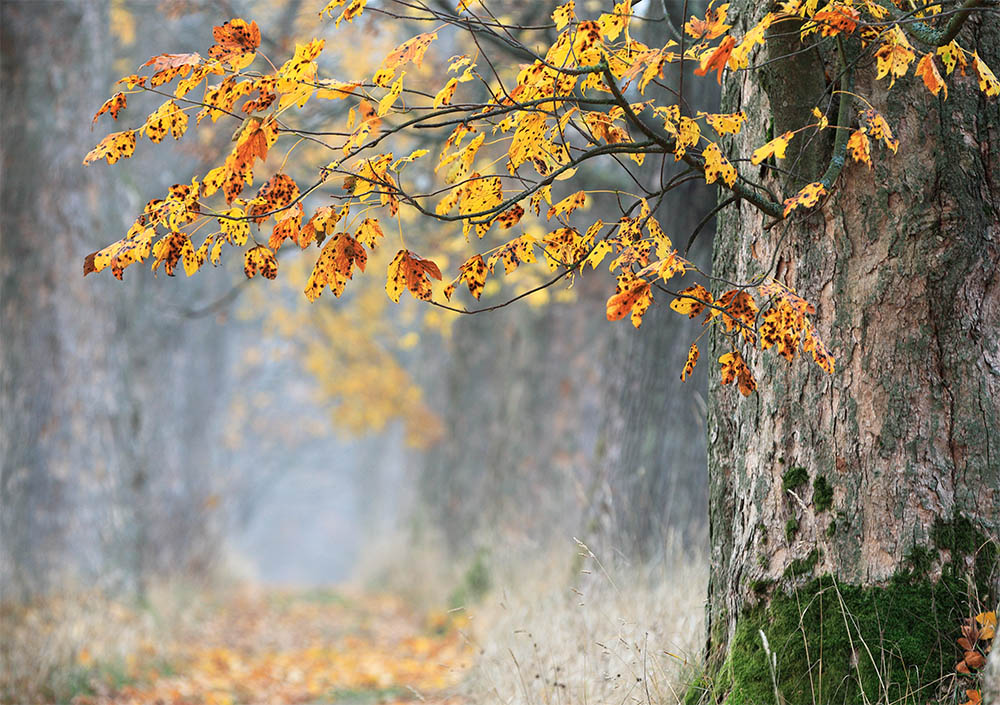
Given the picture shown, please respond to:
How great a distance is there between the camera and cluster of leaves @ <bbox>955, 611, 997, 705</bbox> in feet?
7.54

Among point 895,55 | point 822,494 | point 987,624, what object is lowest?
point 987,624

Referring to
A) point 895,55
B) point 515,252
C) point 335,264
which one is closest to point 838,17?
point 895,55

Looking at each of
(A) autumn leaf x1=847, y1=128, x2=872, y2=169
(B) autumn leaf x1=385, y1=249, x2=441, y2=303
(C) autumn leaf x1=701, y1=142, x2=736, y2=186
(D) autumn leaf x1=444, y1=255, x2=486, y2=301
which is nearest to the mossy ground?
(A) autumn leaf x1=847, y1=128, x2=872, y2=169

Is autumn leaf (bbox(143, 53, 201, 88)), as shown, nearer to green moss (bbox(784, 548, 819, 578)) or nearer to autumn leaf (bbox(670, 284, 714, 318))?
autumn leaf (bbox(670, 284, 714, 318))

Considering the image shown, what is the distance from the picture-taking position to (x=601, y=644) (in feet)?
8.73

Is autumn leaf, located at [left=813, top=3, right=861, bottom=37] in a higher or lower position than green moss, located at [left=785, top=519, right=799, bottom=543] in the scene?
higher

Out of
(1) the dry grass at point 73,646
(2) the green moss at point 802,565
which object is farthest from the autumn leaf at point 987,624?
(1) the dry grass at point 73,646

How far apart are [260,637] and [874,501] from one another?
281 inches

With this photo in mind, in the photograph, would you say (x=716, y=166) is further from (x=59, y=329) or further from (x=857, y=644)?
(x=59, y=329)

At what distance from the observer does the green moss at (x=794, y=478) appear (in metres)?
2.57

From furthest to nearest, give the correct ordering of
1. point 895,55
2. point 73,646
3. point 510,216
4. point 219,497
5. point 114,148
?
point 219,497 → point 73,646 → point 510,216 → point 114,148 → point 895,55

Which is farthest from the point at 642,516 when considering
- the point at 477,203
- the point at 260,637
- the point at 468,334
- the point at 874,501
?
the point at 468,334

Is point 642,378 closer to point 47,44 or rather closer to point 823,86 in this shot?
point 823,86

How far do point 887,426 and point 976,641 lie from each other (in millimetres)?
593
